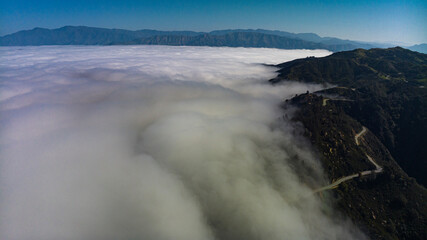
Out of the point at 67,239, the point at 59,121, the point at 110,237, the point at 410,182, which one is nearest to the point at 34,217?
the point at 67,239

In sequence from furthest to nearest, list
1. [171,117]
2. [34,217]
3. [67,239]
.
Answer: [171,117] < [34,217] < [67,239]

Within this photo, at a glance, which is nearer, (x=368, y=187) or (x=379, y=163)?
(x=368, y=187)

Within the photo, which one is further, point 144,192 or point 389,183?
point 389,183

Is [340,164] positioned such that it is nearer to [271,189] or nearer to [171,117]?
[271,189]

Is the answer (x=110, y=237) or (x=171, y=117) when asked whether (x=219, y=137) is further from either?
(x=110, y=237)

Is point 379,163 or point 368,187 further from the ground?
point 379,163

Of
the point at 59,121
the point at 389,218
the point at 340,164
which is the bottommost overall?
the point at 389,218

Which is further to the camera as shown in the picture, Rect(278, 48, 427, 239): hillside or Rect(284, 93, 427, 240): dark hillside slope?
Rect(278, 48, 427, 239): hillside

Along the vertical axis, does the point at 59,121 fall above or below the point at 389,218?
above

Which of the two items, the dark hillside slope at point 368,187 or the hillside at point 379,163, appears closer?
the dark hillside slope at point 368,187

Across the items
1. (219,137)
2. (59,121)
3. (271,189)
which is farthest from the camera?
(59,121)
